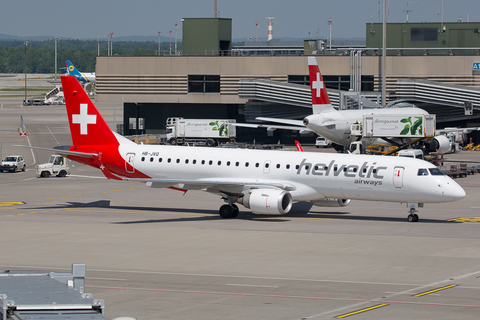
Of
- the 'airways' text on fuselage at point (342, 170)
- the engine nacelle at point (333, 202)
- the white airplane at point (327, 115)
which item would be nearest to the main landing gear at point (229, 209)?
the 'airways' text on fuselage at point (342, 170)

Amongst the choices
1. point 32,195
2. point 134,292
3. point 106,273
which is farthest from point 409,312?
point 32,195

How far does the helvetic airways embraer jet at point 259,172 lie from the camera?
118 feet

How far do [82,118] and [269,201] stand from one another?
49.3ft

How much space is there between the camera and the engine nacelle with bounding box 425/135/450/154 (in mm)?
73625

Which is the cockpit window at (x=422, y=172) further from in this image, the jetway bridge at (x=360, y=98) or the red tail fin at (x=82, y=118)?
the jetway bridge at (x=360, y=98)

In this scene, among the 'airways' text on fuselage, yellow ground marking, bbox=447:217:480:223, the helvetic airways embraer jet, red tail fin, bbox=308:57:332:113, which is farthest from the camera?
red tail fin, bbox=308:57:332:113

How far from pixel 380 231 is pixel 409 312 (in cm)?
1557

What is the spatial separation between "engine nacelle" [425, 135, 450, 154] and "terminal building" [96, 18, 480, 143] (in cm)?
1468

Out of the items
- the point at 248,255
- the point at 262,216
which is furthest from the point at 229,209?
the point at 248,255

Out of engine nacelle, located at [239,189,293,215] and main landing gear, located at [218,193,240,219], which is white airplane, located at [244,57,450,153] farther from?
engine nacelle, located at [239,189,293,215]

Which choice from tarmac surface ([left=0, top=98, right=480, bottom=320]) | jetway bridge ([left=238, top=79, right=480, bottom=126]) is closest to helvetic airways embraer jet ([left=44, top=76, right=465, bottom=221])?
tarmac surface ([left=0, top=98, right=480, bottom=320])

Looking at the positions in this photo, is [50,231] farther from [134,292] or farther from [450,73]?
[450,73]

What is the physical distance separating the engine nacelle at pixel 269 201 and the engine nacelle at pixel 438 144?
1610 inches

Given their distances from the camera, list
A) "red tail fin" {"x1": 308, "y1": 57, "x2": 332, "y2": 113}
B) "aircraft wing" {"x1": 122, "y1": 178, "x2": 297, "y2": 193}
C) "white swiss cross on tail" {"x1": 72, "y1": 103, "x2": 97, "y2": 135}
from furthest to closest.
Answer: "red tail fin" {"x1": 308, "y1": 57, "x2": 332, "y2": 113} → "white swiss cross on tail" {"x1": 72, "y1": 103, "x2": 97, "y2": 135} → "aircraft wing" {"x1": 122, "y1": 178, "x2": 297, "y2": 193}
